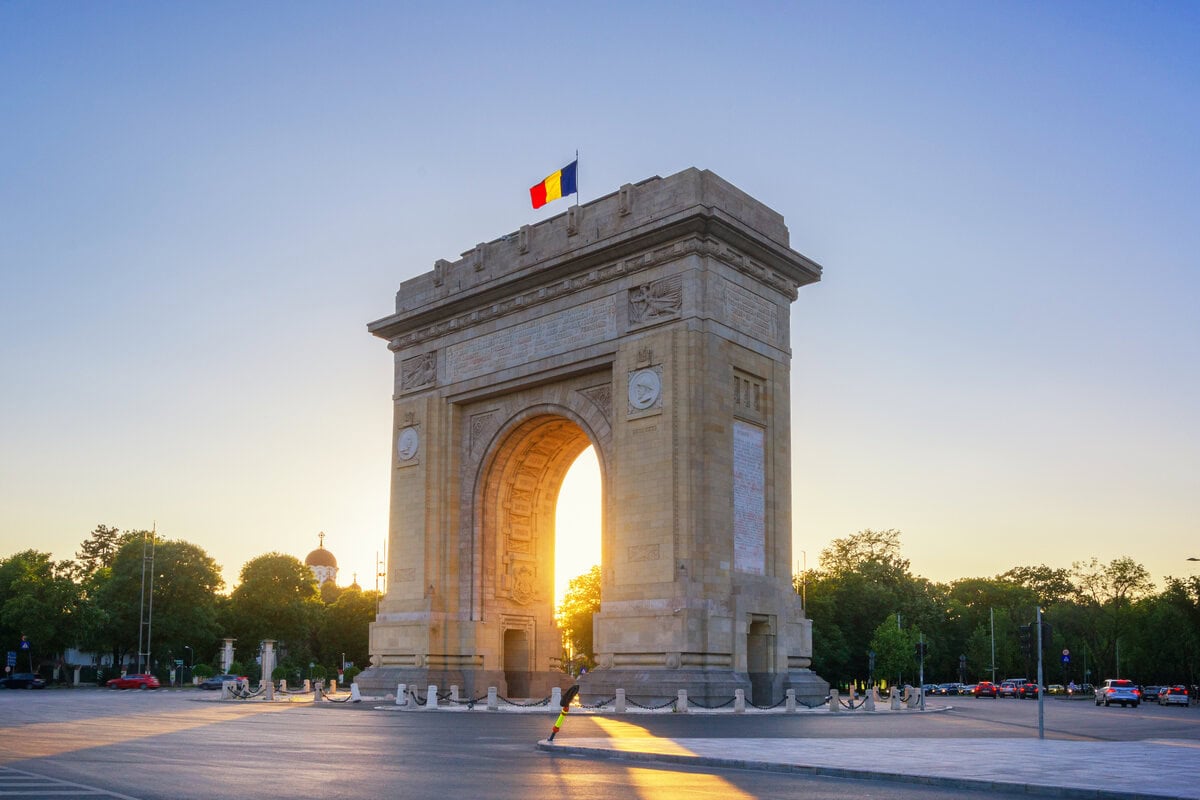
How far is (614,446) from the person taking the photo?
4100 centimetres

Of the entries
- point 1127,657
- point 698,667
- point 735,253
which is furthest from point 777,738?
point 1127,657

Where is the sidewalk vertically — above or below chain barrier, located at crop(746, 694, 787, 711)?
above

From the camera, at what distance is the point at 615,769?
17.0m

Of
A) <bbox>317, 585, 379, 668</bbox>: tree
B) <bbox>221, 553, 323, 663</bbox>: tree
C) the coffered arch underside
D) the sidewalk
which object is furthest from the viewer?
<bbox>317, 585, 379, 668</bbox>: tree

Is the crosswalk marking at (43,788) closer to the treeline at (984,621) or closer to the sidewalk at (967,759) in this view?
the sidewalk at (967,759)

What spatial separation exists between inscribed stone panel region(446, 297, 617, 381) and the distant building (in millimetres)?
102084

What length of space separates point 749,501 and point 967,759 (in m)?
22.6

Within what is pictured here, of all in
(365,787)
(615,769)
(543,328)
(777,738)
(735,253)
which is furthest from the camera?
(543,328)

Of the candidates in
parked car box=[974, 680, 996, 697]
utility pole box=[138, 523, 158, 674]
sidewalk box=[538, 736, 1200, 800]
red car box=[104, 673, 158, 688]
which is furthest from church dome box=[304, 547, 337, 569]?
sidewalk box=[538, 736, 1200, 800]

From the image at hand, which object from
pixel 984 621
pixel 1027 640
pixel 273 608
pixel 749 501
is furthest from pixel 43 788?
pixel 984 621

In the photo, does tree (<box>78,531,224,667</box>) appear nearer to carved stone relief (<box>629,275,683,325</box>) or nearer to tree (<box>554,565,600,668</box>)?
tree (<box>554,565,600,668</box>)

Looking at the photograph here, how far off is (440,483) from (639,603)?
12.7 metres

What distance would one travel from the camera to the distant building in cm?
14375

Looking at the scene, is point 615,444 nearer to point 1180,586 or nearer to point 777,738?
point 777,738
